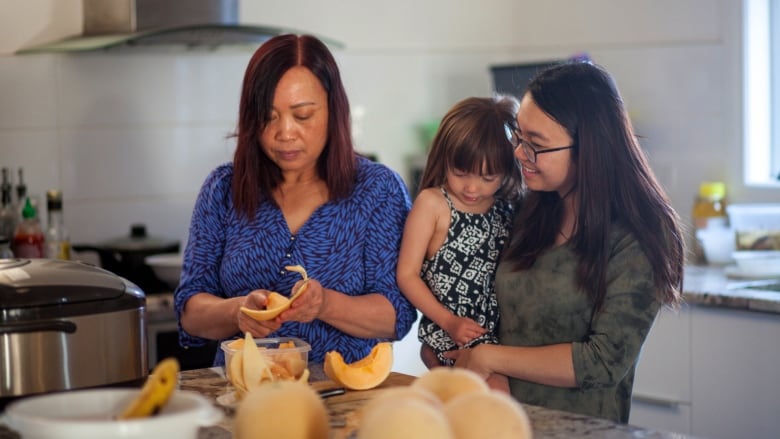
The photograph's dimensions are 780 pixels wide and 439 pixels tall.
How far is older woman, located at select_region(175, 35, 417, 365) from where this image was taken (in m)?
1.85

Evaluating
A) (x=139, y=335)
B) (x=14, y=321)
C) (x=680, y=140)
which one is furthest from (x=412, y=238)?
(x=680, y=140)

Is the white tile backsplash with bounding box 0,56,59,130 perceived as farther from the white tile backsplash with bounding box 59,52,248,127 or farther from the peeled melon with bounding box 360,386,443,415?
the peeled melon with bounding box 360,386,443,415

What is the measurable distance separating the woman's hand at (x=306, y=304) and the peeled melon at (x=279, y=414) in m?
0.49

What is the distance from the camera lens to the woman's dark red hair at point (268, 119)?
185 centimetres

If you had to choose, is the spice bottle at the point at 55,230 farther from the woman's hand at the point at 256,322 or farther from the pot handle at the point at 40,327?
the pot handle at the point at 40,327

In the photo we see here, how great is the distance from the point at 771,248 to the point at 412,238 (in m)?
1.65

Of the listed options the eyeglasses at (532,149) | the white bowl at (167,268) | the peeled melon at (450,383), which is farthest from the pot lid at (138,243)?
the peeled melon at (450,383)

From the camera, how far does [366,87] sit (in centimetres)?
376

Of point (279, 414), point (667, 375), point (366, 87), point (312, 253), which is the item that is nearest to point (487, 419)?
point (279, 414)

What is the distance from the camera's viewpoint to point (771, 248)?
3170 mm

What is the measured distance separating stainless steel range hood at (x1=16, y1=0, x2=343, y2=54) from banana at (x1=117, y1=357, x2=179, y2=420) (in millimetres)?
2006

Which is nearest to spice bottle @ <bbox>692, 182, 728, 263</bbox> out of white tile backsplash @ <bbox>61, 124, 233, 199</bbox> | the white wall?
the white wall

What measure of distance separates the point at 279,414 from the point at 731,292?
1.93 m

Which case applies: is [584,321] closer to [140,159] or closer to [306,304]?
[306,304]
